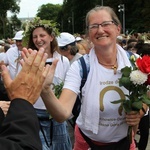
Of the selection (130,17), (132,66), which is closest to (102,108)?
(132,66)

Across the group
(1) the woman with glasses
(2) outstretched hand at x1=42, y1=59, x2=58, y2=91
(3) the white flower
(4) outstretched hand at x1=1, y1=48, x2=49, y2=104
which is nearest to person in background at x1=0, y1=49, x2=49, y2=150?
(4) outstretched hand at x1=1, y1=48, x2=49, y2=104

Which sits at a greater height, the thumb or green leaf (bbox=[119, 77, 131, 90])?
the thumb

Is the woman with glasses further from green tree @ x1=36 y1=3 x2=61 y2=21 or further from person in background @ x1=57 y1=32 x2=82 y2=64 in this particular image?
green tree @ x1=36 y1=3 x2=61 y2=21

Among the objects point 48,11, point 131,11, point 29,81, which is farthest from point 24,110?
point 48,11

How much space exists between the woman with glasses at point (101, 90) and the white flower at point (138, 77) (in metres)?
0.13

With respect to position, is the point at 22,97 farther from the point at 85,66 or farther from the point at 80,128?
the point at 80,128

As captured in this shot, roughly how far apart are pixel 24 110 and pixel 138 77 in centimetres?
137

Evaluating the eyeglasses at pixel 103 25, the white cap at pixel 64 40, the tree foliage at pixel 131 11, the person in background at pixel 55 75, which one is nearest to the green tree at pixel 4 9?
the tree foliage at pixel 131 11

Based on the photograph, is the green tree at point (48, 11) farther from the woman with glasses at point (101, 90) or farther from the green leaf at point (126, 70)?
the green leaf at point (126, 70)

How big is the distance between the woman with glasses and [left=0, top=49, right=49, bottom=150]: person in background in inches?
38.6

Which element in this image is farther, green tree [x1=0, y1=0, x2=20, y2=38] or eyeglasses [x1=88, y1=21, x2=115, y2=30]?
green tree [x1=0, y1=0, x2=20, y2=38]

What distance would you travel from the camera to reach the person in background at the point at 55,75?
382cm

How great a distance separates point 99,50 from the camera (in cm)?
280

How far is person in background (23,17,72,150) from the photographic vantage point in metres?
3.82
